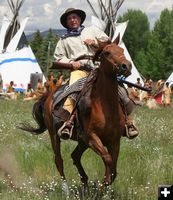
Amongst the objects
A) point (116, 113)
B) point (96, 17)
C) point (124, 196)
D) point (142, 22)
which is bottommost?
point (142, 22)

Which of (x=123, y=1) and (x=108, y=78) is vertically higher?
(x=108, y=78)

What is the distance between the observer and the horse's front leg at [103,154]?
6695mm

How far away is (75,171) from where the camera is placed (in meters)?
8.73

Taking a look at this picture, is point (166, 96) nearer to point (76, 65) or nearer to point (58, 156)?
point (58, 156)

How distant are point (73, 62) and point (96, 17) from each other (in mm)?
30476

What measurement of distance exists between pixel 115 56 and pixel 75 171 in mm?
2782

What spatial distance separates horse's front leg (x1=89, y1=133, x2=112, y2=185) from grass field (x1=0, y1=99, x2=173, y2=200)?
0.48ft

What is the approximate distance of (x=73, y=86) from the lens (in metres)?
7.73

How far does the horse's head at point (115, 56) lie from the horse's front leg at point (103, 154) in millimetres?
861

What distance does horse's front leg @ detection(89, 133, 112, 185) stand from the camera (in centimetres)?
670

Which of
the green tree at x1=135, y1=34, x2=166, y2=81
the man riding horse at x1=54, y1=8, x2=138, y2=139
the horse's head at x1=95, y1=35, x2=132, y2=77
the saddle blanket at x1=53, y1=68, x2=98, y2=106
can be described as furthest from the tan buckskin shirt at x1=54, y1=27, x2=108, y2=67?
the green tree at x1=135, y1=34, x2=166, y2=81

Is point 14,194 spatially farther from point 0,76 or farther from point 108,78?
point 0,76

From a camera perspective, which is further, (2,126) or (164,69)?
(164,69)

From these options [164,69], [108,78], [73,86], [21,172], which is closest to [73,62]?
[73,86]
